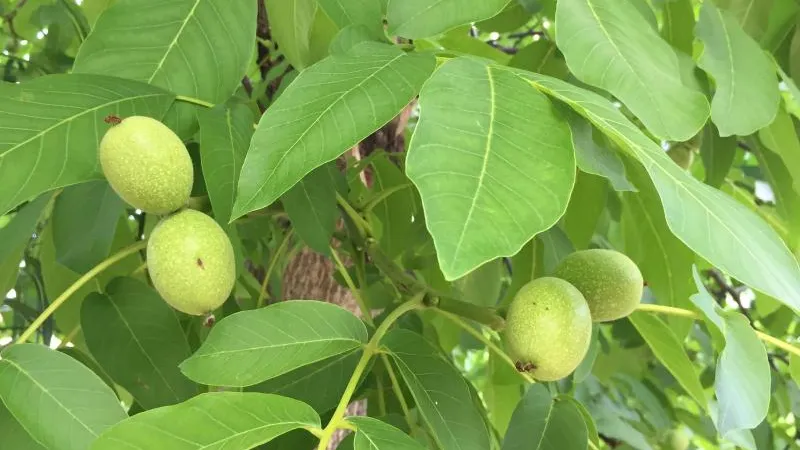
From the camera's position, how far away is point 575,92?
1.96ft

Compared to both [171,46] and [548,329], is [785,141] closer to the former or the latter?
[548,329]

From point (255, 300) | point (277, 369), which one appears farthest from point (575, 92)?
point (255, 300)

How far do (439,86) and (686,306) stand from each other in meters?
0.62

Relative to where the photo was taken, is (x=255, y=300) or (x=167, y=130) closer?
(x=167, y=130)

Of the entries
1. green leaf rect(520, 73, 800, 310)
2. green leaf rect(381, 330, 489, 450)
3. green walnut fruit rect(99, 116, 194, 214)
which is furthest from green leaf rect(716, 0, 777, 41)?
green walnut fruit rect(99, 116, 194, 214)

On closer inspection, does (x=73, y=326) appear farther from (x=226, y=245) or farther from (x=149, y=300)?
(x=226, y=245)

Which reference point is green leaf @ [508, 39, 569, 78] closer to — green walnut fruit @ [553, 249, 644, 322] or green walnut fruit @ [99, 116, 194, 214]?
green walnut fruit @ [553, 249, 644, 322]

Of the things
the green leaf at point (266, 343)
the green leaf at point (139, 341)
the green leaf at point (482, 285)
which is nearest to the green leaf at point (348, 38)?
the green leaf at point (266, 343)

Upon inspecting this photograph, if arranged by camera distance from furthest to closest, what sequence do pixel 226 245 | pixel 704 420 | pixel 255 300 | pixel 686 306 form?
pixel 704 420 → pixel 255 300 → pixel 686 306 → pixel 226 245

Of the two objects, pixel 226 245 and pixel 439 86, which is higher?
pixel 439 86

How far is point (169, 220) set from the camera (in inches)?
27.1

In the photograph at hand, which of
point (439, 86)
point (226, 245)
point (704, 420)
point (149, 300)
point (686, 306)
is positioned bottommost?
point (704, 420)

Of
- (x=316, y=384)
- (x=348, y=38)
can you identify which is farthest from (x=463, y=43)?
(x=316, y=384)

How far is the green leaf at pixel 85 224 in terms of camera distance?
0.89 metres
